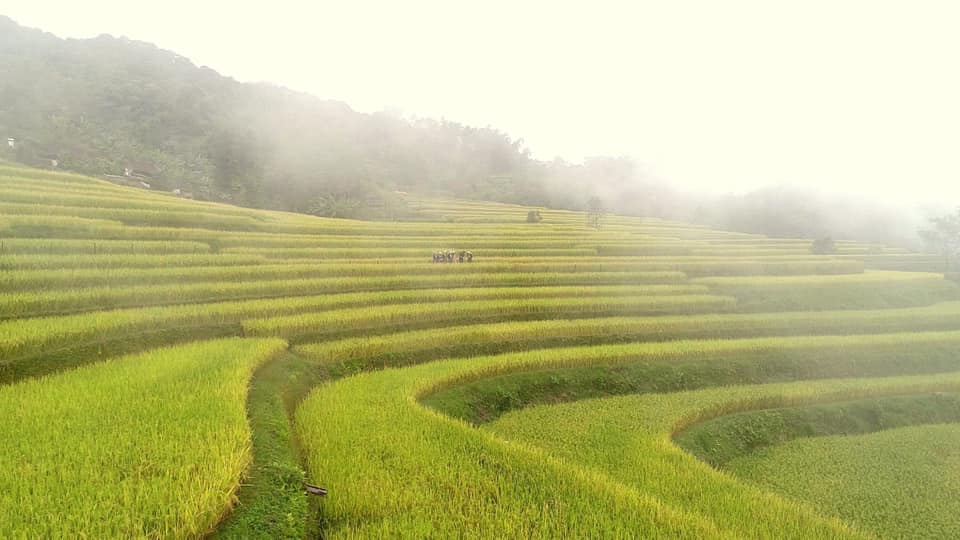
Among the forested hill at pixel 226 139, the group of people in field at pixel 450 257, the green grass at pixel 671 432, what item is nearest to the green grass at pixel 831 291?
the green grass at pixel 671 432

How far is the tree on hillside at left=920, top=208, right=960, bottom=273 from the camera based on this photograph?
32.0 meters

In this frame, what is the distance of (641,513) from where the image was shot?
5.57 m

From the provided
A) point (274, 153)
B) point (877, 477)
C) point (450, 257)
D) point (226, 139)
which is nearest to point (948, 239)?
point (877, 477)

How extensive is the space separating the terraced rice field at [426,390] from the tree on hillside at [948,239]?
46.2ft

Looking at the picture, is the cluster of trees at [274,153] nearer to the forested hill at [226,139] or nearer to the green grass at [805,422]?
the forested hill at [226,139]

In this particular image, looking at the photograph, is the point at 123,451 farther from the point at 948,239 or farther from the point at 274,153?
the point at 274,153

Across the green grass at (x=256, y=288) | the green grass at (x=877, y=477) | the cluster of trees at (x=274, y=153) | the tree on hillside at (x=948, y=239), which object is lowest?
the green grass at (x=877, y=477)

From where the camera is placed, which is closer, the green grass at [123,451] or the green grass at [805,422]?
the green grass at [123,451]

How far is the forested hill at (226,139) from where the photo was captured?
41.3 meters

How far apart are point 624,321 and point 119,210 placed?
58.8ft

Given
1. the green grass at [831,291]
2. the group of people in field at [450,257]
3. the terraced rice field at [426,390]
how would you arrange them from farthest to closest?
the group of people in field at [450,257] < the green grass at [831,291] < the terraced rice field at [426,390]

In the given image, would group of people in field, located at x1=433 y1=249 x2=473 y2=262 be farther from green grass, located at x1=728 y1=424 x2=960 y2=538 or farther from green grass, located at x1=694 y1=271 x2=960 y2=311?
green grass, located at x1=728 y1=424 x2=960 y2=538

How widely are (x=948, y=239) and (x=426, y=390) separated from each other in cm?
4502

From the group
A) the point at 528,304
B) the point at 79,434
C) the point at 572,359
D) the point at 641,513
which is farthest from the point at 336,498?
the point at 528,304
